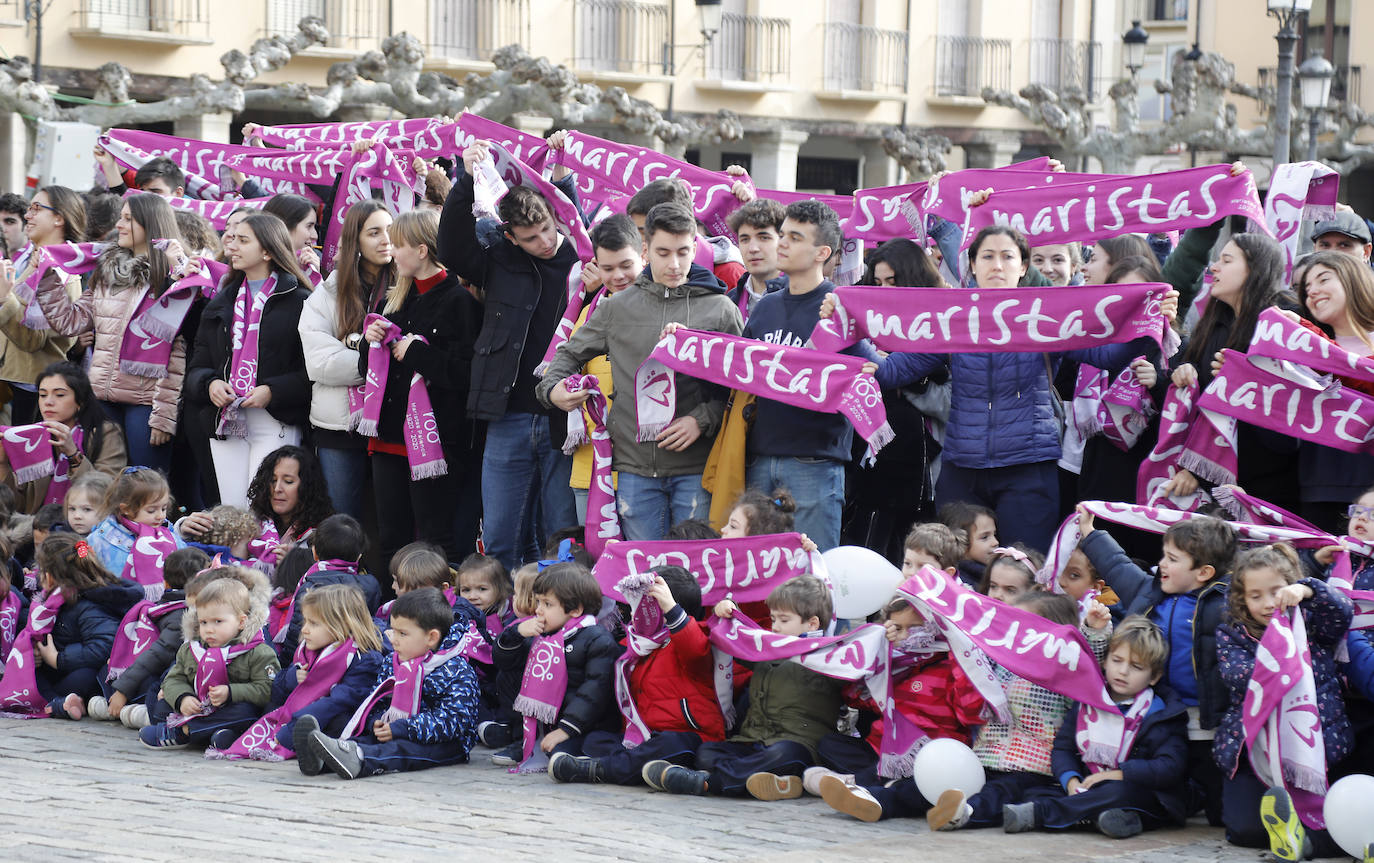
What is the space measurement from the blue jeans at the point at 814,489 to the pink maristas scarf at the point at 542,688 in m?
0.97

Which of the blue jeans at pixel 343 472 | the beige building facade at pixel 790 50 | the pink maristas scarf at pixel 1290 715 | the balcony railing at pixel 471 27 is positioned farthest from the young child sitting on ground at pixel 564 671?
the balcony railing at pixel 471 27

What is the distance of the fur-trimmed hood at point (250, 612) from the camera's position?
24.9 feet

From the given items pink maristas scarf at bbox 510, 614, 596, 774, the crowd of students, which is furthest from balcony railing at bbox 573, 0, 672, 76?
pink maristas scarf at bbox 510, 614, 596, 774

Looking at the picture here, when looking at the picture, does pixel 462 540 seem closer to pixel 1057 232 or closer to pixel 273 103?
pixel 1057 232

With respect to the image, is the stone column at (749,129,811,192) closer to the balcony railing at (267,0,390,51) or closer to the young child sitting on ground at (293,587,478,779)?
the balcony railing at (267,0,390,51)

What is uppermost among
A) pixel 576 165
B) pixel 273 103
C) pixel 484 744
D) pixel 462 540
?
pixel 273 103

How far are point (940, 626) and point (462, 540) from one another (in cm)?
306

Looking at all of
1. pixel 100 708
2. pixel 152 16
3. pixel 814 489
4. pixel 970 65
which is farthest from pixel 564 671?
pixel 970 65

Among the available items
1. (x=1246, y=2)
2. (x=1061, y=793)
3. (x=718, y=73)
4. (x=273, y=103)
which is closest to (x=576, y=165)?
(x=1061, y=793)

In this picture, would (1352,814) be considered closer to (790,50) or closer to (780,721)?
(780,721)

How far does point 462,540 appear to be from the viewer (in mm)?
8906

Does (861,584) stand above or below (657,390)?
below

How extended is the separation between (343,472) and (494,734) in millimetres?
2000

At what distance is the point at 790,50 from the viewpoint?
34.9m
